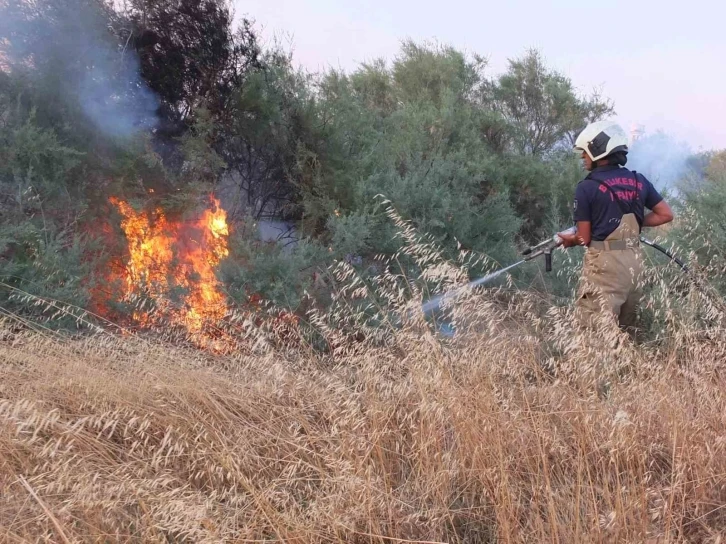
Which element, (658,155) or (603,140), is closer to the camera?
(603,140)

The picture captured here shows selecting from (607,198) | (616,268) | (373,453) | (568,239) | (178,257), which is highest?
(607,198)

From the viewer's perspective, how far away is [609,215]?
155 inches

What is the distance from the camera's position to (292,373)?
3.20 meters

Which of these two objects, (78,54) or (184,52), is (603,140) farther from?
(78,54)

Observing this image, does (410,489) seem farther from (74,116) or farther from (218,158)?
(74,116)

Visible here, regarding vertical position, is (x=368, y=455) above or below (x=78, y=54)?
below

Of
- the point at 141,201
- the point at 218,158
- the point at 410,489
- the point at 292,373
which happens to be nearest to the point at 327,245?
the point at 218,158

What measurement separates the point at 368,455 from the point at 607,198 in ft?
8.52

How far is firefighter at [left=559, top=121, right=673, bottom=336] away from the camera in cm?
395

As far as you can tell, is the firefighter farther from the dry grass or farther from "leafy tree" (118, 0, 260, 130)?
"leafy tree" (118, 0, 260, 130)

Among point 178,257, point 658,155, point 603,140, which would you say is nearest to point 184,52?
point 178,257

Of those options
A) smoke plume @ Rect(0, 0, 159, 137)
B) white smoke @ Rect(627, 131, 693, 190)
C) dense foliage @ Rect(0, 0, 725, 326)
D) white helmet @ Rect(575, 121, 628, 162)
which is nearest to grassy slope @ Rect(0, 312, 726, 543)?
white helmet @ Rect(575, 121, 628, 162)

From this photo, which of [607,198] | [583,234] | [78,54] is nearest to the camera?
[607,198]

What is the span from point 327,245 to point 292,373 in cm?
317
